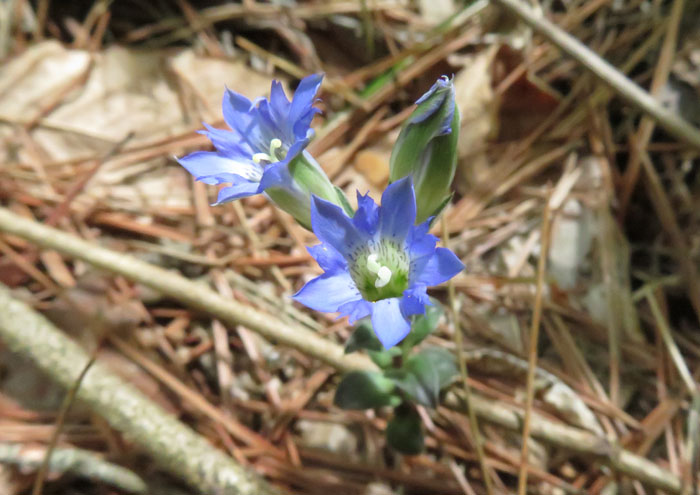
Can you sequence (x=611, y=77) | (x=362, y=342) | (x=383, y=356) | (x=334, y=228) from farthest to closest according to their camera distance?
1. (x=611, y=77)
2. (x=383, y=356)
3. (x=362, y=342)
4. (x=334, y=228)

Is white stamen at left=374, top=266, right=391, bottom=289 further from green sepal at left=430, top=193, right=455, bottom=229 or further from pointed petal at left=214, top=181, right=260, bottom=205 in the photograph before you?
pointed petal at left=214, top=181, right=260, bottom=205

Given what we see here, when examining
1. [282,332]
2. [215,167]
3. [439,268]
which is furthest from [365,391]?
[215,167]

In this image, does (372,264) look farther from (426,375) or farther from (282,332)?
(282,332)

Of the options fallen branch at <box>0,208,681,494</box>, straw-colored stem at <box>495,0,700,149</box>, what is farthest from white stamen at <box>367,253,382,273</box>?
straw-colored stem at <box>495,0,700,149</box>

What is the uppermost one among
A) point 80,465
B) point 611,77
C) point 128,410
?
point 611,77

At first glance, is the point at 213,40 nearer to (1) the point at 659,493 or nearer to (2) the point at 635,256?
(2) the point at 635,256

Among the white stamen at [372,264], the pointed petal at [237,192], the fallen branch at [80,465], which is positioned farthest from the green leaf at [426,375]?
the fallen branch at [80,465]

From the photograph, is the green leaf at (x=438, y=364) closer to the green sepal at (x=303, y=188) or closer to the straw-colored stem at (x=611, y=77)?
the green sepal at (x=303, y=188)
